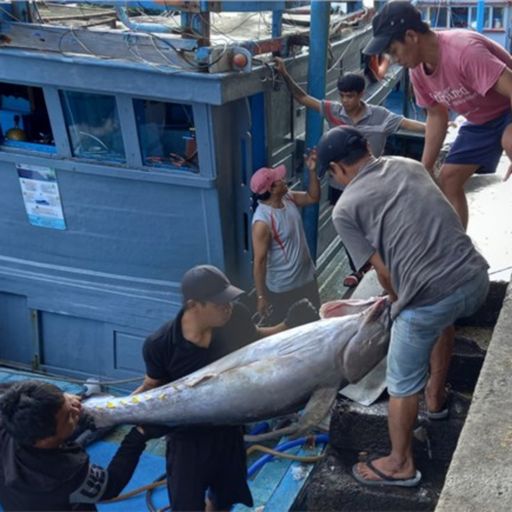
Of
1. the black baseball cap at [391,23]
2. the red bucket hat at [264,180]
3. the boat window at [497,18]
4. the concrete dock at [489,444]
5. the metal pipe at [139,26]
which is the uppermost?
the black baseball cap at [391,23]

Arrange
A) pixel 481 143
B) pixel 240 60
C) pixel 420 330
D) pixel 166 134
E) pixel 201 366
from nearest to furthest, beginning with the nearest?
pixel 420 330
pixel 201 366
pixel 481 143
pixel 240 60
pixel 166 134

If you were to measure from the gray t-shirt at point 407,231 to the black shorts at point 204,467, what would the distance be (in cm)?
125

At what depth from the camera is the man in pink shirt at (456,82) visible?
13.2 feet

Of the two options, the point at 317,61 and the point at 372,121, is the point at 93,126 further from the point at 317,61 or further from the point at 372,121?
the point at 372,121

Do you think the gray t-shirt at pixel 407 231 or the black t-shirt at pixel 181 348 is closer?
the gray t-shirt at pixel 407 231

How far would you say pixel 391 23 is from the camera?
399cm

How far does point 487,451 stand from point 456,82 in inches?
86.3

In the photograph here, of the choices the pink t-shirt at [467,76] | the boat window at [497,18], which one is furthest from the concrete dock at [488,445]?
the boat window at [497,18]

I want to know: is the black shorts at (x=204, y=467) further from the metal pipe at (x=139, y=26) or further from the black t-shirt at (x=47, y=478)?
the metal pipe at (x=139, y=26)

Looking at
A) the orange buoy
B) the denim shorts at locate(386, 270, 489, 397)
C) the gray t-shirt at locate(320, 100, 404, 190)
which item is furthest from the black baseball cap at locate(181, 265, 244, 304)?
the gray t-shirt at locate(320, 100, 404, 190)

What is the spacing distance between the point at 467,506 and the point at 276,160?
4584 millimetres

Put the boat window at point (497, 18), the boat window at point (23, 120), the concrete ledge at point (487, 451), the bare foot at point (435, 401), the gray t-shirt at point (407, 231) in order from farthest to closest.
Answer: the boat window at point (497, 18)
the boat window at point (23, 120)
the bare foot at point (435, 401)
the gray t-shirt at point (407, 231)
the concrete ledge at point (487, 451)

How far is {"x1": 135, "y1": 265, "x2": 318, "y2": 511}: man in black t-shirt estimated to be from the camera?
3.87 m

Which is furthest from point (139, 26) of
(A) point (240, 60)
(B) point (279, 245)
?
(B) point (279, 245)
